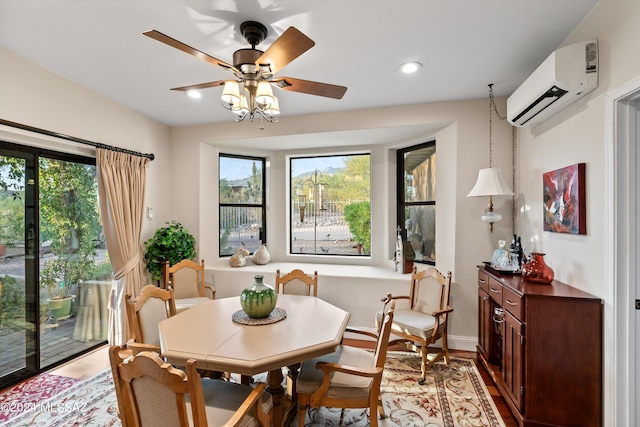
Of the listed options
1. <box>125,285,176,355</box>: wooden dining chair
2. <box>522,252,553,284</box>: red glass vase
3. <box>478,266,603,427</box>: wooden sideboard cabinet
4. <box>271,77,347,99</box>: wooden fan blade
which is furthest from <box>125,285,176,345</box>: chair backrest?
<box>522,252,553,284</box>: red glass vase

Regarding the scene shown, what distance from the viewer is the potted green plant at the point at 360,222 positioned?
4.38 metres

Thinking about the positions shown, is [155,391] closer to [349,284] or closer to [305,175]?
[349,284]

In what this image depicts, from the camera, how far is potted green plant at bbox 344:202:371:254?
438cm

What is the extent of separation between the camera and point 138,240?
3.58 meters

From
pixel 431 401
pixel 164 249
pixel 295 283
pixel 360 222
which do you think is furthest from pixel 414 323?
pixel 164 249

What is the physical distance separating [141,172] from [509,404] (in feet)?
13.7

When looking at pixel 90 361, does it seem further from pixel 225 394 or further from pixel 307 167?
pixel 307 167

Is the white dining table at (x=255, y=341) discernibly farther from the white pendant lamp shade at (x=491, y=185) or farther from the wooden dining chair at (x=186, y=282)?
the white pendant lamp shade at (x=491, y=185)

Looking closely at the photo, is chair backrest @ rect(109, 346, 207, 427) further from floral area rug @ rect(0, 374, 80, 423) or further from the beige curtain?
the beige curtain

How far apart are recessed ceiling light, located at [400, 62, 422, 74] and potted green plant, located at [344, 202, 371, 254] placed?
204cm

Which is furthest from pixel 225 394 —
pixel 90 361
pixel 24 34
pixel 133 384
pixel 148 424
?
pixel 24 34

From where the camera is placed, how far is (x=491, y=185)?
9.32 ft

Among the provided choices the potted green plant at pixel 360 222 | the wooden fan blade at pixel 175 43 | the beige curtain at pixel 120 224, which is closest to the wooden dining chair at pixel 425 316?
the potted green plant at pixel 360 222

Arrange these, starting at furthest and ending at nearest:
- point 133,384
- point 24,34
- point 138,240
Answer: point 138,240
point 24,34
point 133,384
